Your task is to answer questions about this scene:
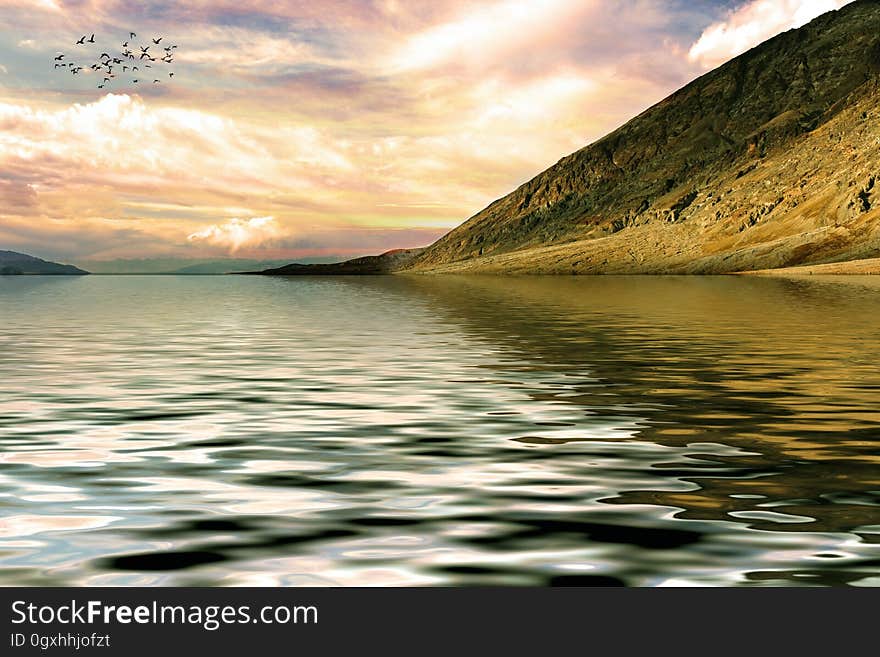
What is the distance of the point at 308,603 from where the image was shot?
10625mm

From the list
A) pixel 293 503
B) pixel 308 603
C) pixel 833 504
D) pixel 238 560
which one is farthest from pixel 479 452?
pixel 308 603

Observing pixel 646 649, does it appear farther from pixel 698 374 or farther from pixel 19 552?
pixel 698 374

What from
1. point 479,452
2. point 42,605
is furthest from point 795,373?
point 42,605

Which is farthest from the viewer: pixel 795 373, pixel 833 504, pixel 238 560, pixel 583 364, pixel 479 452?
pixel 583 364

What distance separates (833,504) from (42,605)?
10553mm

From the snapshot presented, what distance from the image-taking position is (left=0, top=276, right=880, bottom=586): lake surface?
40.7 feet

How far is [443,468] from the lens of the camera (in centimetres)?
1858

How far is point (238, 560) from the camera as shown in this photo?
12.4 m

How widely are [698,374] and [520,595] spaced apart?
2463cm

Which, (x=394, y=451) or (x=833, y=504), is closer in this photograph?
(x=833, y=504)

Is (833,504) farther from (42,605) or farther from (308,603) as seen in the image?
(42,605)

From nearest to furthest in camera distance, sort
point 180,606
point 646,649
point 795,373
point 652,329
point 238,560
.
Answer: point 646,649, point 180,606, point 238,560, point 795,373, point 652,329

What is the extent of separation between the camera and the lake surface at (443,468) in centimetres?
1239

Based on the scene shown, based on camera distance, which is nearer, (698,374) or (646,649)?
(646,649)
